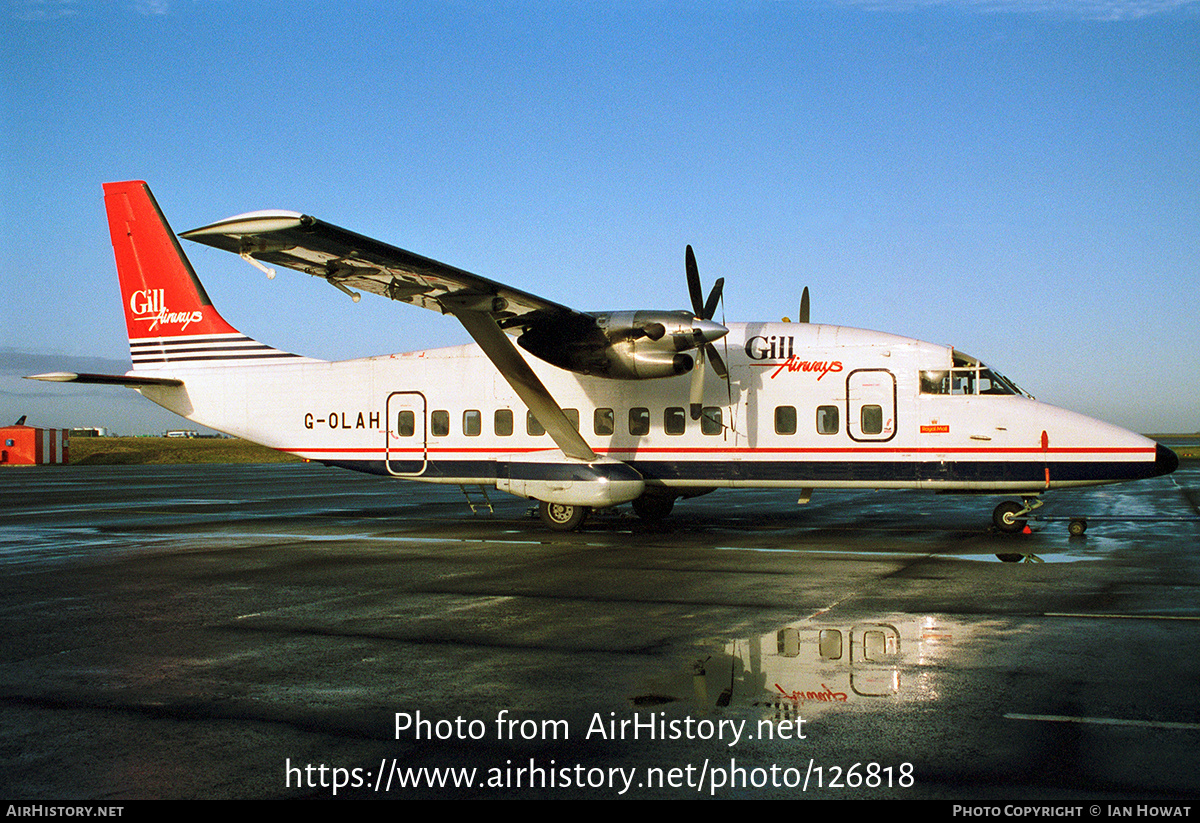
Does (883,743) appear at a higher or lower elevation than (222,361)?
lower

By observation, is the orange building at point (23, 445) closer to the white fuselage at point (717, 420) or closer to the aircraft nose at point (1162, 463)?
the white fuselage at point (717, 420)

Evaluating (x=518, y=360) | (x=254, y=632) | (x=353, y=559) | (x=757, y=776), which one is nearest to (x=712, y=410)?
(x=518, y=360)

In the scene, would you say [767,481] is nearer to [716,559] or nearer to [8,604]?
[716,559]

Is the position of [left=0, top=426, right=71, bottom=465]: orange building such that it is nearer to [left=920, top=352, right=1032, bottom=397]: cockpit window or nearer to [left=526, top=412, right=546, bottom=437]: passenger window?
[left=526, top=412, right=546, bottom=437]: passenger window

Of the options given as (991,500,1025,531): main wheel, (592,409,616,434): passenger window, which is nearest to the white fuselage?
(592,409,616,434): passenger window

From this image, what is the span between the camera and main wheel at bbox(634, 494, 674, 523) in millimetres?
18391

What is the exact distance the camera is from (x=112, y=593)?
33.3ft

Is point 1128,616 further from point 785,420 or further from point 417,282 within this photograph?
point 417,282

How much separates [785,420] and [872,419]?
1538mm

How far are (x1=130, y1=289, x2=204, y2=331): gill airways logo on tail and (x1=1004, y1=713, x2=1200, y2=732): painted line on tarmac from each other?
19.0 meters

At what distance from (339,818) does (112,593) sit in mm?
7527

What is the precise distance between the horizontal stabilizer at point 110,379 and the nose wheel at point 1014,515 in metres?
17.5

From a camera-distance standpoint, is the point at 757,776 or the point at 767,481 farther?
the point at 767,481

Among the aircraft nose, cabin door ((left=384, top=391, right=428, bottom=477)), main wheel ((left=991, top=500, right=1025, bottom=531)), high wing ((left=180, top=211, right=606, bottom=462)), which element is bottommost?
main wheel ((left=991, top=500, right=1025, bottom=531))
